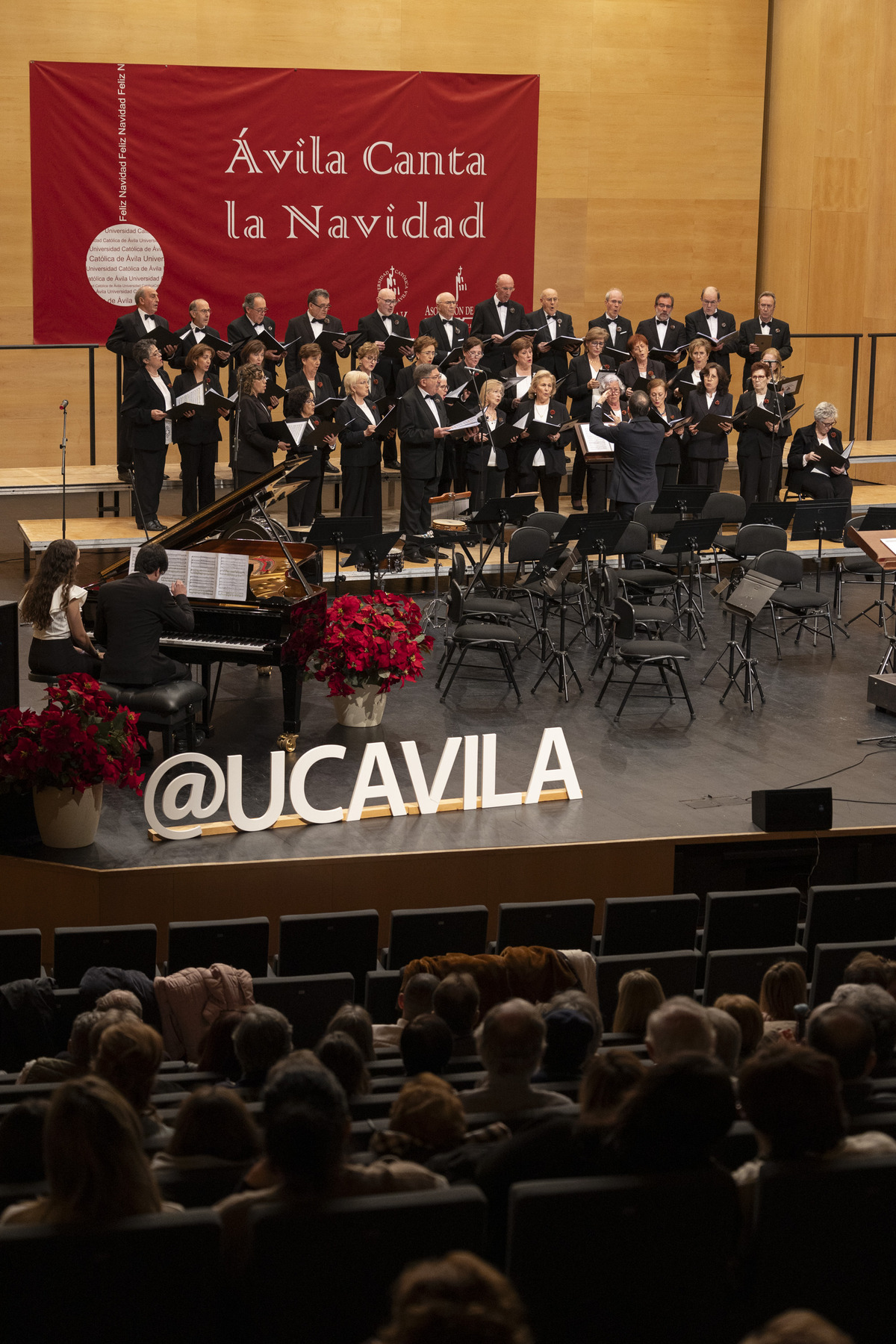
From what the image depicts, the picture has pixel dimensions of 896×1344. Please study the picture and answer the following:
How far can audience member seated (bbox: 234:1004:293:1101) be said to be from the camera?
3.82 m

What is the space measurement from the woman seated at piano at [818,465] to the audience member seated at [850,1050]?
9208mm

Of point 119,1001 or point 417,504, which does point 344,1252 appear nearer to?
point 119,1001

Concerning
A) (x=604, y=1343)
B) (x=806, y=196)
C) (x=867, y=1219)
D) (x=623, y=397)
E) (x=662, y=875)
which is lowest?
(x=662, y=875)

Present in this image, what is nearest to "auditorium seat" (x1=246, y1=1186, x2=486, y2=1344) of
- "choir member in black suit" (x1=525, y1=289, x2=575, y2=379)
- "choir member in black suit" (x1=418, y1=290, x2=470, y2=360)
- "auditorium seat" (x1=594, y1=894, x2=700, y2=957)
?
"auditorium seat" (x1=594, y1=894, x2=700, y2=957)

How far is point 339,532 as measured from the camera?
955 centimetres

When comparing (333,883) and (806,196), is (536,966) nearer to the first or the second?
(333,883)

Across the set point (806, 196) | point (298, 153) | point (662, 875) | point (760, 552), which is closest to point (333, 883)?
point (662, 875)

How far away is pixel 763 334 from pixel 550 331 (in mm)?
2066

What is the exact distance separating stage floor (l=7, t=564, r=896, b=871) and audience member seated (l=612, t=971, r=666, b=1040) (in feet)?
7.84

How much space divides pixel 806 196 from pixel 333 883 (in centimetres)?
1142

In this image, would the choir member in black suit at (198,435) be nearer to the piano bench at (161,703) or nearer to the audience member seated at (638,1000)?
the piano bench at (161,703)

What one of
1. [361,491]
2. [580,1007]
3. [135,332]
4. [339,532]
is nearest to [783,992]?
[580,1007]

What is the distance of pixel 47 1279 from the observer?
246cm

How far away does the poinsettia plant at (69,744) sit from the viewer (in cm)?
661
